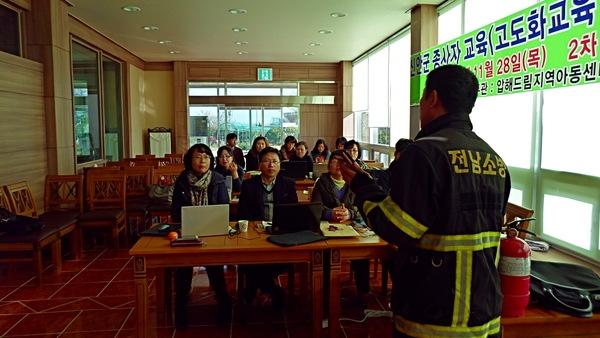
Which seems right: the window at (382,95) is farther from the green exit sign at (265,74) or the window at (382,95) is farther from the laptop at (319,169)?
the green exit sign at (265,74)

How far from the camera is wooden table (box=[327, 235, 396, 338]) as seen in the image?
274 cm

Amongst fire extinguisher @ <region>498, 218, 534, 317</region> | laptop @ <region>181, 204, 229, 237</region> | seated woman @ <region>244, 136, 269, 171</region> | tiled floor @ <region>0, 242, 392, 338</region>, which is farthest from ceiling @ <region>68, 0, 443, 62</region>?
fire extinguisher @ <region>498, 218, 534, 317</region>

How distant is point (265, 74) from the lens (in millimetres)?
11078

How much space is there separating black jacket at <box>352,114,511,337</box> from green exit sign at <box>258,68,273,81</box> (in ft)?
32.0

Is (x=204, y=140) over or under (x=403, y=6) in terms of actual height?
under

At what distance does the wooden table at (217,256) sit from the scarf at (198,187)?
77 centimetres

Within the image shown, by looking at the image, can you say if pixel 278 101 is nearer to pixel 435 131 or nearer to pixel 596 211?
pixel 596 211

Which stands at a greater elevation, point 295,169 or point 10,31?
point 10,31

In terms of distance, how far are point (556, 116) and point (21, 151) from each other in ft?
18.8

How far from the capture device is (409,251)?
1.61m

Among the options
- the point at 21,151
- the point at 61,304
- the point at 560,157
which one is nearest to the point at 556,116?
the point at 560,157

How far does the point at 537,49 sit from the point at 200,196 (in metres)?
3.05

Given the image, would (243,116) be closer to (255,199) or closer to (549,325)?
(255,199)

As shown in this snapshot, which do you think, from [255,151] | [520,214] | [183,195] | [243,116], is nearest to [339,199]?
[183,195]
